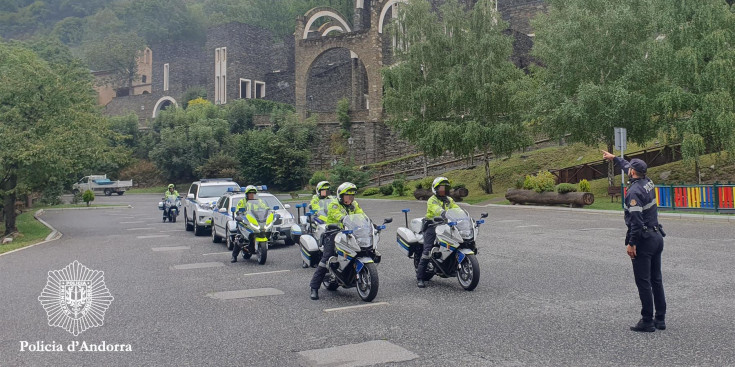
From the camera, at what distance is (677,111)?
2659 cm

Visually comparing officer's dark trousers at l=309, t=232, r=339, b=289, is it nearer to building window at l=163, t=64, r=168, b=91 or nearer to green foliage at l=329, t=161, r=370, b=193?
green foliage at l=329, t=161, r=370, b=193

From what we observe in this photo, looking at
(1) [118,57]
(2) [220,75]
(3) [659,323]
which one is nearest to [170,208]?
(3) [659,323]

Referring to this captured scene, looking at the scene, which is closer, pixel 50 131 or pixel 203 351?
pixel 203 351

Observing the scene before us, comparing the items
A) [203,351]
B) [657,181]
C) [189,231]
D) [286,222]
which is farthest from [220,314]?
[657,181]

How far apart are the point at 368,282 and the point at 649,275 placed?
3770 mm

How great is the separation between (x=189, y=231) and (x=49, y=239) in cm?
458

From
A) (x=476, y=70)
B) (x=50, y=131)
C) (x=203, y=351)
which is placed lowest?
(x=203, y=351)

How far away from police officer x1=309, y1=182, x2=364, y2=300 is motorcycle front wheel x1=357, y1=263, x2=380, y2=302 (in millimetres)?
588

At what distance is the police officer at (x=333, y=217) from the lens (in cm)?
926

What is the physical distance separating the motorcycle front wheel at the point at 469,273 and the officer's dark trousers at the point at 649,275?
2.70m

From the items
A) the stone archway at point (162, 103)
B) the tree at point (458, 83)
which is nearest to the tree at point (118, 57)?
the stone archway at point (162, 103)

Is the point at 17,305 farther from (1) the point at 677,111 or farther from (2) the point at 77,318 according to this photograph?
(1) the point at 677,111

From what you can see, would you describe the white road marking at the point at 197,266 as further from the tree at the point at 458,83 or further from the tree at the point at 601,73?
the tree at the point at 458,83

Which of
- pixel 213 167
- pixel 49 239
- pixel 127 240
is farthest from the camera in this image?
pixel 213 167
